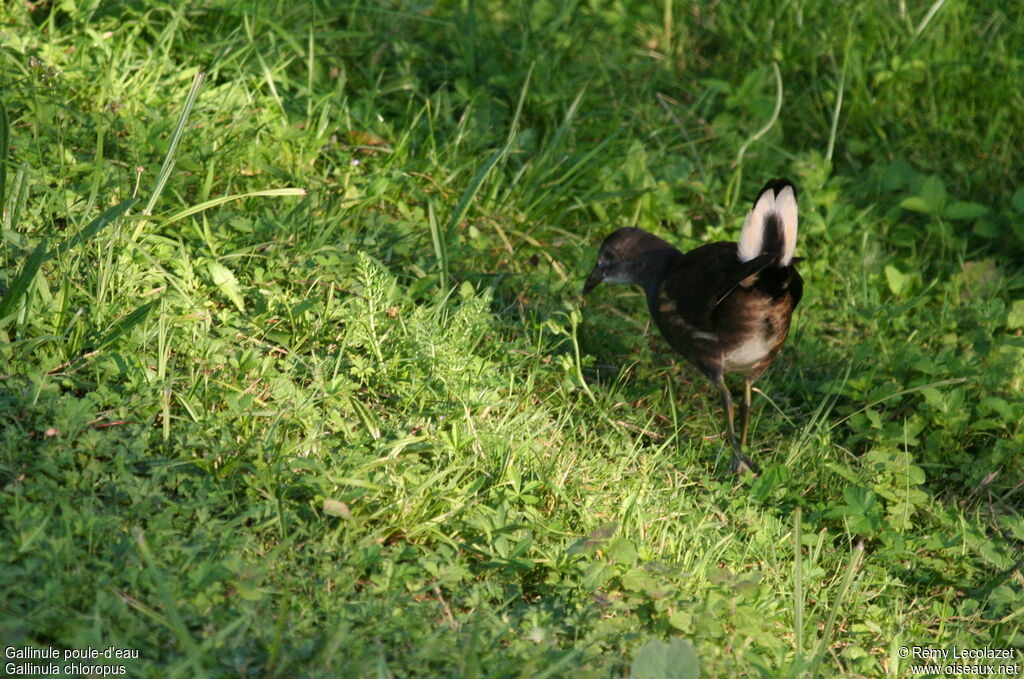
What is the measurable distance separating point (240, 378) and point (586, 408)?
1.33 m

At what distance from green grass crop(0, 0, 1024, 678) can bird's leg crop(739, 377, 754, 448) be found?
0.09 metres

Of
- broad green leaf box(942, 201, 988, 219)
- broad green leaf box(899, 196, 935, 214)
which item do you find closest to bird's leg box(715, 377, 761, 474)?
broad green leaf box(899, 196, 935, 214)

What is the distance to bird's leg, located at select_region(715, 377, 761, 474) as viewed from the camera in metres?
4.14

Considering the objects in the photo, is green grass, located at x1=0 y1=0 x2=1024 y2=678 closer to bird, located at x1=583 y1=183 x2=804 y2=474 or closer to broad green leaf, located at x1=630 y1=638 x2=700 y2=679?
broad green leaf, located at x1=630 y1=638 x2=700 y2=679

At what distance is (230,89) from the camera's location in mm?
4641

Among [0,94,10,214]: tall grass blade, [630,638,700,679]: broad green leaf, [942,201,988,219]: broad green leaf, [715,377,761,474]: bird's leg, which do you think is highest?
[0,94,10,214]: tall grass blade

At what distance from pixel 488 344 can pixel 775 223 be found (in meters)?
1.16

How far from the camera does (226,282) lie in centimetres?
388

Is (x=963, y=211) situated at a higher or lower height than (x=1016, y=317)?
higher

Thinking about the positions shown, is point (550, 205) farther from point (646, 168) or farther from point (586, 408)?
point (586, 408)

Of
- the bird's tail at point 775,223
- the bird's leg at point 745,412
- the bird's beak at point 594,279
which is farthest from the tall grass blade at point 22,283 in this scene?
the bird's leg at point 745,412

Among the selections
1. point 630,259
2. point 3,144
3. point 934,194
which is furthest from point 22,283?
point 934,194

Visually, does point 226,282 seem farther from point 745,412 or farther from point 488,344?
point 745,412

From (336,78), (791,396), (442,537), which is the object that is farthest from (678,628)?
(336,78)
